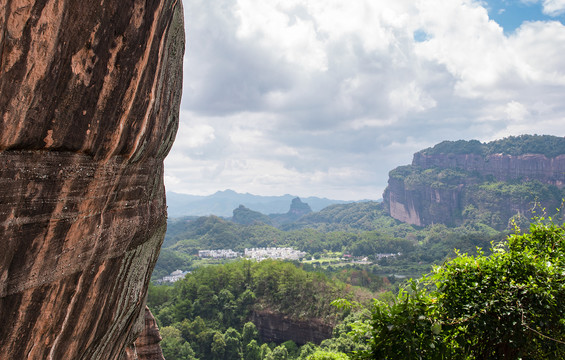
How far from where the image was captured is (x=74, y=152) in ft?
14.4

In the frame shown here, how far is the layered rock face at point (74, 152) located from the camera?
3.68 metres

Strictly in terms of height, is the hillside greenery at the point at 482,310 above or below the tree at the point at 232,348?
above

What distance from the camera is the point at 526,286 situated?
6785mm

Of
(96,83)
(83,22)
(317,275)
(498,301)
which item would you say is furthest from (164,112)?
(317,275)

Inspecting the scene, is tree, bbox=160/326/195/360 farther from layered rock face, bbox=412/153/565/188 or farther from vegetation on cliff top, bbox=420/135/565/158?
vegetation on cliff top, bbox=420/135/565/158

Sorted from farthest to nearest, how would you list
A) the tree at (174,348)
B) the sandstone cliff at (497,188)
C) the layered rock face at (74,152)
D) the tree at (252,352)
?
the sandstone cliff at (497,188)
the tree at (252,352)
the tree at (174,348)
the layered rock face at (74,152)

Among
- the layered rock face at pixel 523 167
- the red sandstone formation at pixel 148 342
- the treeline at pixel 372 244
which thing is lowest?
the treeline at pixel 372 244

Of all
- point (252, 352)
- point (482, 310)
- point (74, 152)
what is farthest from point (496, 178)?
point (74, 152)

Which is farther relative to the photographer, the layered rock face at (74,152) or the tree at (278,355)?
the tree at (278,355)

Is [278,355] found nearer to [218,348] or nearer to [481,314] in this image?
[218,348]

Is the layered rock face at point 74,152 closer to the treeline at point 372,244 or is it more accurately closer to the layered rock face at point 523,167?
the treeline at point 372,244

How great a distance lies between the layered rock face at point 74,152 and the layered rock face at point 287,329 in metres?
44.2

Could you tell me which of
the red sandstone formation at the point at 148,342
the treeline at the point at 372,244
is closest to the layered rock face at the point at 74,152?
the red sandstone formation at the point at 148,342

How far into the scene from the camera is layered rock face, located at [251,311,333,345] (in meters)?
46.5
